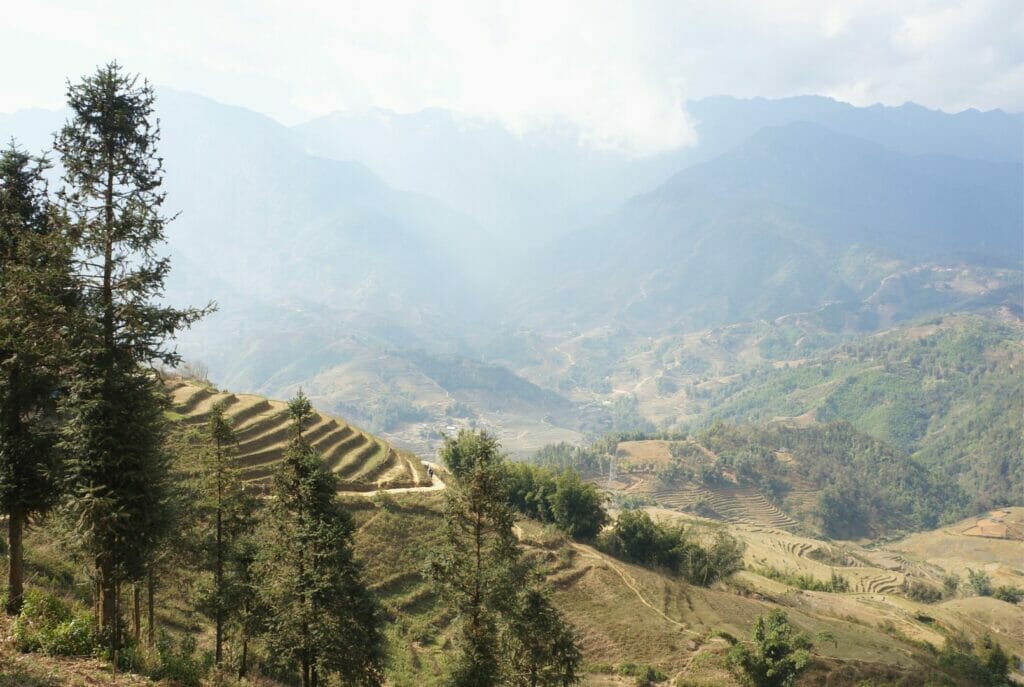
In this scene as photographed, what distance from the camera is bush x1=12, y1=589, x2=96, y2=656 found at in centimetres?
1570

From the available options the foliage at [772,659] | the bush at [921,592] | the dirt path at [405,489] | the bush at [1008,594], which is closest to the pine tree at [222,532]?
the dirt path at [405,489]

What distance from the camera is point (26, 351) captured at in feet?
55.8

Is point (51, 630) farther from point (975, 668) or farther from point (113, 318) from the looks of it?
point (975, 668)

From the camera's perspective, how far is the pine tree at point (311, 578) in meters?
20.6

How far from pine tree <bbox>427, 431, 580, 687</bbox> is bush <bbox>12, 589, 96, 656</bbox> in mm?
10881

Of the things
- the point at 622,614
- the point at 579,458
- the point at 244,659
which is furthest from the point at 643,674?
the point at 579,458

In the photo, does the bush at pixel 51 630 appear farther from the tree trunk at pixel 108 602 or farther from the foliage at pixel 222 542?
the foliage at pixel 222 542

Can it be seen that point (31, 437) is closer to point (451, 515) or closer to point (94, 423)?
point (94, 423)

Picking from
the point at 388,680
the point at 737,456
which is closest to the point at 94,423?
the point at 388,680

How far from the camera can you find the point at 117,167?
646 inches

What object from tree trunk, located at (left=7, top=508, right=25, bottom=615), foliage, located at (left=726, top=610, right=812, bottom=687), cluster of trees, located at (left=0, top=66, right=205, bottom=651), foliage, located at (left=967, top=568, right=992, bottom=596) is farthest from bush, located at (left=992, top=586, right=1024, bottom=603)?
tree trunk, located at (left=7, top=508, right=25, bottom=615)

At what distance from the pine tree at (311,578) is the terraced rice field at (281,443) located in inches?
1018

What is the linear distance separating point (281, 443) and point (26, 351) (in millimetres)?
37420

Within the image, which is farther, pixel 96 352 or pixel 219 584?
pixel 219 584
